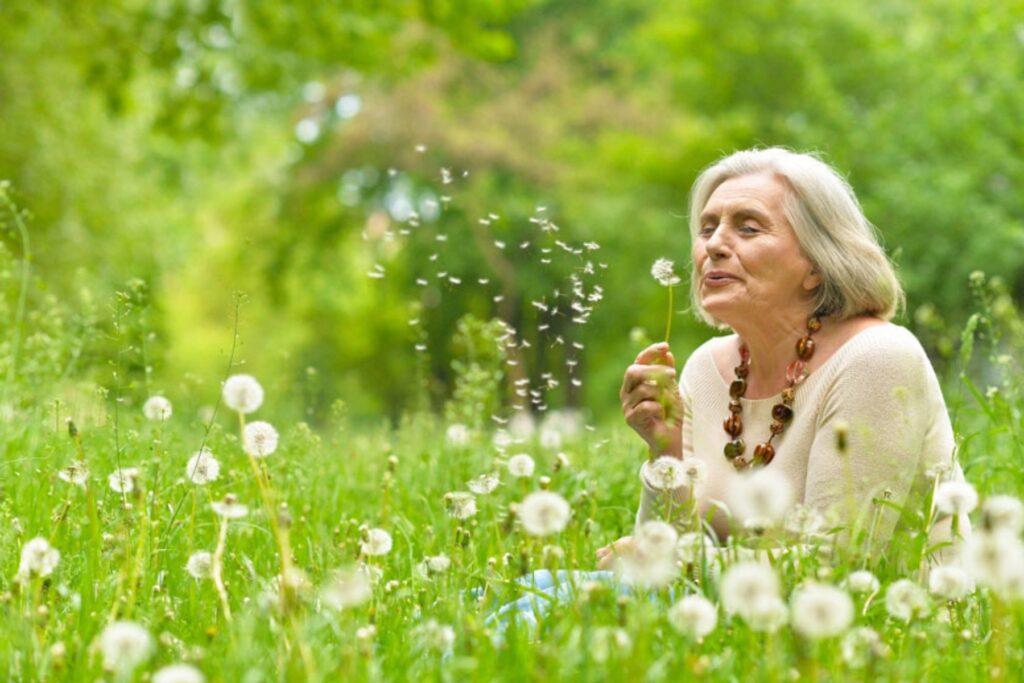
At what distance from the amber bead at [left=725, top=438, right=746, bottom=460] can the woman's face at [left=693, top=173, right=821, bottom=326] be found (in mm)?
363

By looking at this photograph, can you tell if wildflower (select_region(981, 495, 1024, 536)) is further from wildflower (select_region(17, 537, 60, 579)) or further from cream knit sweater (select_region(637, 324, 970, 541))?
wildflower (select_region(17, 537, 60, 579))

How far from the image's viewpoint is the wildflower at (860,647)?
2.19 metres

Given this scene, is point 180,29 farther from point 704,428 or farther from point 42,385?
point 704,428

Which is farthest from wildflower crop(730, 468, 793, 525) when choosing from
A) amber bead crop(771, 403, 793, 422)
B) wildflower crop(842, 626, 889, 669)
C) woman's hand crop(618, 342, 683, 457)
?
amber bead crop(771, 403, 793, 422)

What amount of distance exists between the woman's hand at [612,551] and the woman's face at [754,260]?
726 millimetres

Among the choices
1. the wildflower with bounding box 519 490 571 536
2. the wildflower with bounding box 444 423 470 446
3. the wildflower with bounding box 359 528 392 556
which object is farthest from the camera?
the wildflower with bounding box 444 423 470 446

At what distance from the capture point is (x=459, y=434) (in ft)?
16.5

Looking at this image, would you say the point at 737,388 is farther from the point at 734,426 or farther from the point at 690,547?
the point at 690,547

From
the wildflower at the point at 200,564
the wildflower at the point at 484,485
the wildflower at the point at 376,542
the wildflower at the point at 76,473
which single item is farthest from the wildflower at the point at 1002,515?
the wildflower at the point at 76,473

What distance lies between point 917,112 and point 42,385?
45.8 ft

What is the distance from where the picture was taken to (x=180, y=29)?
12.2m

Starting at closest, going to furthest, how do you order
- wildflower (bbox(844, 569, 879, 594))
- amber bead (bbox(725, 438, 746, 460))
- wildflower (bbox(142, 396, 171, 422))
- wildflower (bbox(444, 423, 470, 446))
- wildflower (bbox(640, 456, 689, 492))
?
wildflower (bbox(844, 569, 879, 594)) < wildflower (bbox(640, 456, 689, 492)) < wildflower (bbox(142, 396, 171, 422)) < amber bead (bbox(725, 438, 746, 460)) < wildflower (bbox(444, 423, 470, 446))

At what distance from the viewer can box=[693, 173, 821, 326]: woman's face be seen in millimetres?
3652

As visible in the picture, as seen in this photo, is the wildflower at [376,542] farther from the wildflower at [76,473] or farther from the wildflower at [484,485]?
the wildflower at [76,473]
